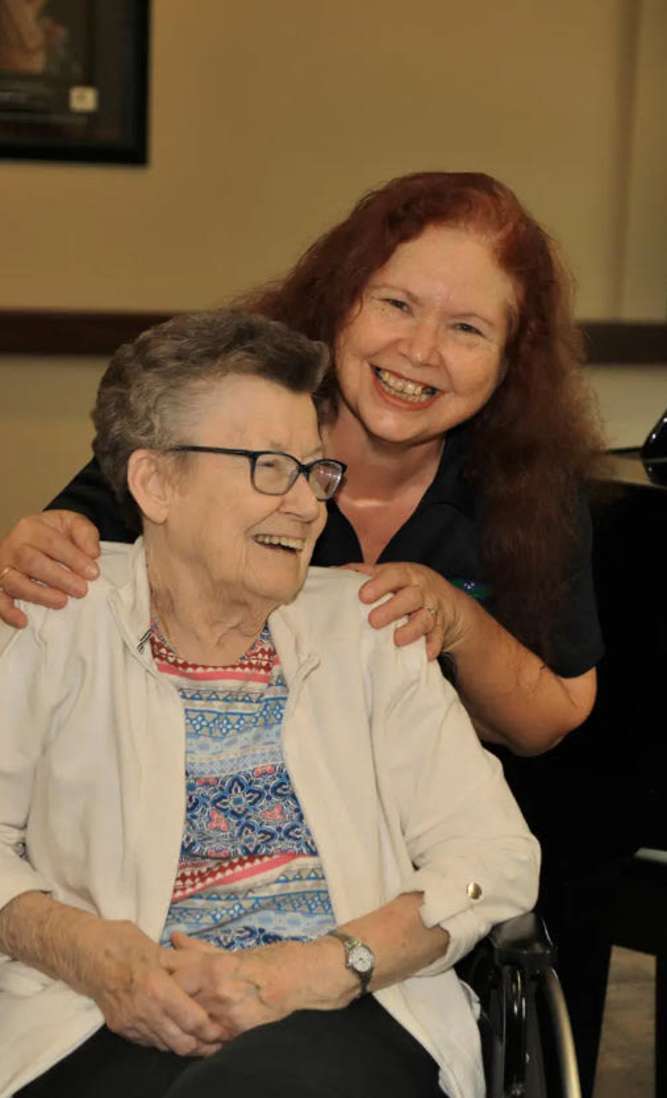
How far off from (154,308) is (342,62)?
3.07 feet

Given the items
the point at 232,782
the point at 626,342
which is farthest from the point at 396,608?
the point at 626,342

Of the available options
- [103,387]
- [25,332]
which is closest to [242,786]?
[103,387]

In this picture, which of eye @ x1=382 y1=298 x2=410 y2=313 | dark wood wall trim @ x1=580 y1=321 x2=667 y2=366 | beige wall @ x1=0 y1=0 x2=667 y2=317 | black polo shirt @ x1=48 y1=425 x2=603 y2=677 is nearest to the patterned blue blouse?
black polo shirt @ x1=48 y1=425 x2=603 y2=677

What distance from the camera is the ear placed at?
2.11 metres

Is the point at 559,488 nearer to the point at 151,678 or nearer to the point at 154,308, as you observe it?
the point at 151,678

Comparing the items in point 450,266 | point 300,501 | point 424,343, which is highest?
point 450,266

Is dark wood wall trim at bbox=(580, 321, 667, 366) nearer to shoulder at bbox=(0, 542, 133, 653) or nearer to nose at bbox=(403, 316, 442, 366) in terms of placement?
nose at bbox=(403, 316, 442, 366)

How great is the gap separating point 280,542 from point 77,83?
138 inches

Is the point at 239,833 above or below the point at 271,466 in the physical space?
below

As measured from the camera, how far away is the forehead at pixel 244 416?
81.5 inches

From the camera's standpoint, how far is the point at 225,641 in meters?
2.12

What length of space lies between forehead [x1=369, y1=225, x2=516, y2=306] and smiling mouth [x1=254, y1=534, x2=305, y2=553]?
1.81 ft

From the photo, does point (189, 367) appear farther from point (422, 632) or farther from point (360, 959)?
point (360, 959)

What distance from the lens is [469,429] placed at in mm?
2689
